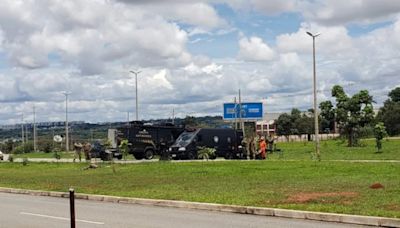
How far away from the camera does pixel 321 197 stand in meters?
16.6

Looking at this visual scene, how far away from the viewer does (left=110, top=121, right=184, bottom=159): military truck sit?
45.0 metres

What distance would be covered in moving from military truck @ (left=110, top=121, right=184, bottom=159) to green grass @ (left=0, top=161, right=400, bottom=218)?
40.9 ft

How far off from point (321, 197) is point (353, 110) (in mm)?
39664

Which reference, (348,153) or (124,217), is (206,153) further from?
(124,217)

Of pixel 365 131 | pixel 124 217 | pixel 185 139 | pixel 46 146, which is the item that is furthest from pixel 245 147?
pixel 46 146

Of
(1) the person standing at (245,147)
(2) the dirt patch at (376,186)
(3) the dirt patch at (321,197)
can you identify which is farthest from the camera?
Answer: (1) the person standing at (245,147)

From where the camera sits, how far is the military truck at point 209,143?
41.1 meters

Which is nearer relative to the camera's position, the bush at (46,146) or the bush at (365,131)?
the bush at (365,131)

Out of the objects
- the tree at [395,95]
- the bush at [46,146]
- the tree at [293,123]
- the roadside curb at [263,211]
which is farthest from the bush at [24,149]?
the tree at [395,95]

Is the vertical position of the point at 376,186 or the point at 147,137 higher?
the point at 147,137

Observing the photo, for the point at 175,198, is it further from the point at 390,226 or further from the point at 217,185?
the point at 390,226

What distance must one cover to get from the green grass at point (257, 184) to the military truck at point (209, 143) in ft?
29.3

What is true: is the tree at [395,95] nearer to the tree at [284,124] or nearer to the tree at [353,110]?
the tree at [284,124]

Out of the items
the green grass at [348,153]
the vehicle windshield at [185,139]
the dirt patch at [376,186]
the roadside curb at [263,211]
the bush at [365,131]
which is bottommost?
the roadside curb at [263,211]
